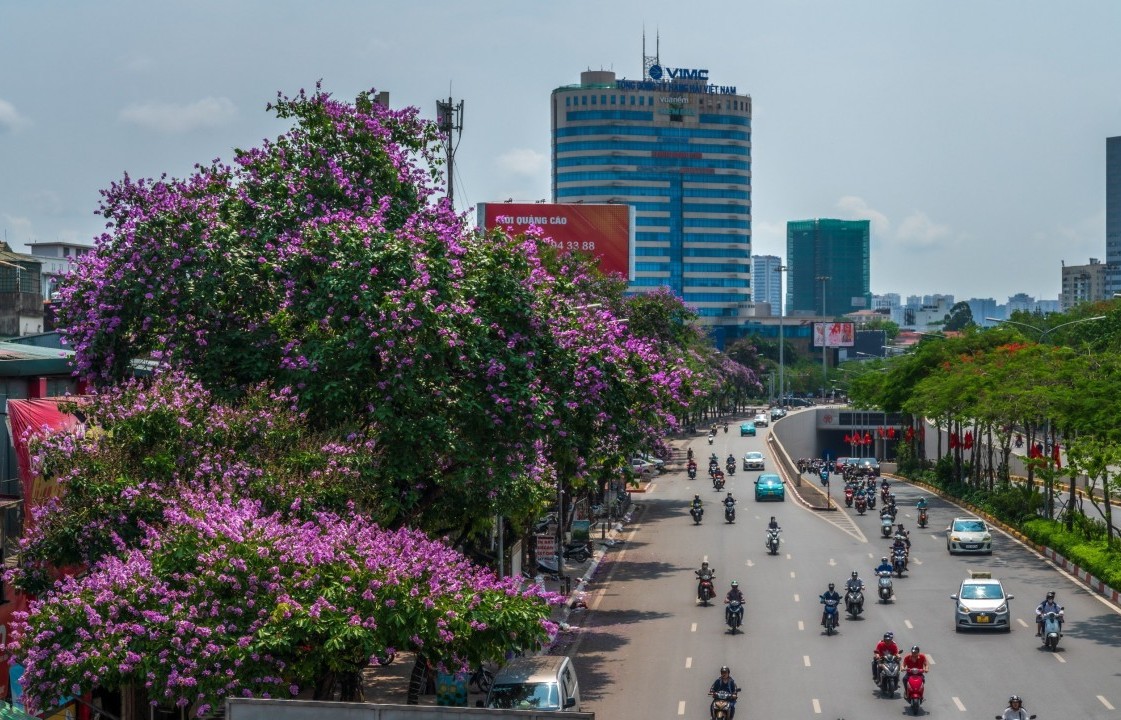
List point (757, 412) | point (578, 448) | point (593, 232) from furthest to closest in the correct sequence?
point (757, 412) < point (593, 232) < point (578, 448)

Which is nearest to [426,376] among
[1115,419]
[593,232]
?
[1115,419]

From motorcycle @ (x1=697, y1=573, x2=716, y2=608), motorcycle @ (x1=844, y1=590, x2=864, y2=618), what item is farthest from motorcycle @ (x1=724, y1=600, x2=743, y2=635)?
motorcycle @ (x1=697, y1=573, x2=716, y2=608)

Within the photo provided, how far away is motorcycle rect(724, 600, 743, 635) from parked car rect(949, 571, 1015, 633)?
5552 mm

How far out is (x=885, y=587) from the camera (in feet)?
141

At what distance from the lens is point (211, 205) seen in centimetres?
3073

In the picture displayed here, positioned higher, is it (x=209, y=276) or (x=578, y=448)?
(x=209, y=276)

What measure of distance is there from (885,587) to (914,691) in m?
14.4

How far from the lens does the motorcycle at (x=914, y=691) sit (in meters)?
28.9

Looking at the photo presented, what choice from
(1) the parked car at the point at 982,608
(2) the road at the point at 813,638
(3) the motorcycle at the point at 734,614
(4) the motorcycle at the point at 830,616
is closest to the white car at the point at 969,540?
(2) the road at the point at 813,638

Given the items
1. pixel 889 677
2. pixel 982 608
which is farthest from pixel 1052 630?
pixel 889 677

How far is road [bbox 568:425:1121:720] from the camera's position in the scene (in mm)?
30016

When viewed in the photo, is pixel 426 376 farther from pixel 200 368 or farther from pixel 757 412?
pixel 757 412

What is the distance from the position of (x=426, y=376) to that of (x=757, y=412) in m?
158

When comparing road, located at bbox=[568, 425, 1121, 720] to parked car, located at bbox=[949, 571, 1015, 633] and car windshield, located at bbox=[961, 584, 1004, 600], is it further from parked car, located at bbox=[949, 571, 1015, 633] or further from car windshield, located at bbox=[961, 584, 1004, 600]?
car windshield, located at bbox=[961, 584, 1004, 600]
